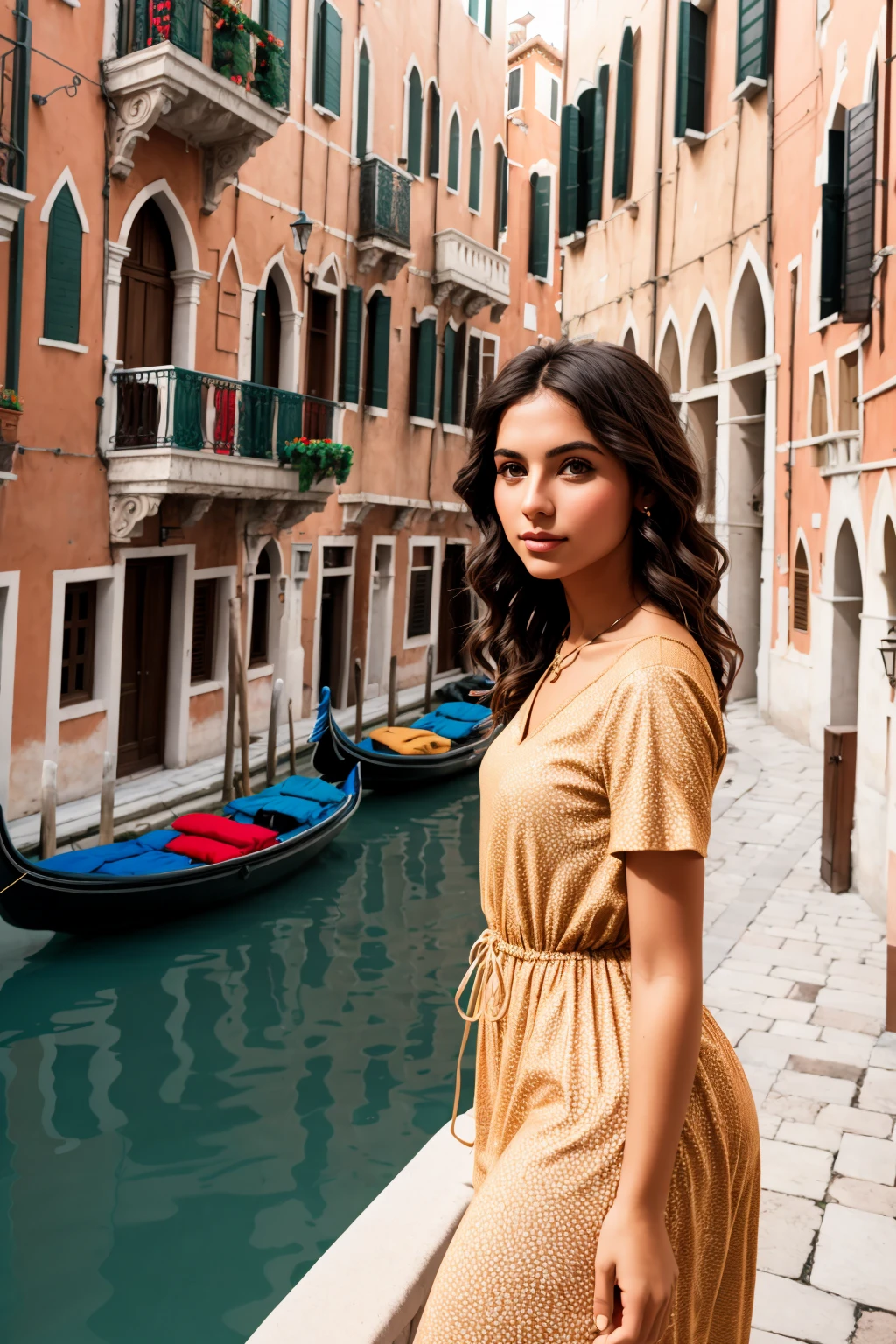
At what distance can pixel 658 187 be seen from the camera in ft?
56.9

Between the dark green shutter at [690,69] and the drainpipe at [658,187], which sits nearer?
the dark green shutter at [690,69]

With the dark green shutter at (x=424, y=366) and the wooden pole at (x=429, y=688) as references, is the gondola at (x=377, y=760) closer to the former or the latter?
the wooden pole at (x=429, y=688)

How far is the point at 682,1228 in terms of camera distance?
1227 mm

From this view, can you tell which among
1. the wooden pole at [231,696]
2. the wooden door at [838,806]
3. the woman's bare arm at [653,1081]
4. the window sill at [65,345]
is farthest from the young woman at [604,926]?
the wooden pole at [231,696]

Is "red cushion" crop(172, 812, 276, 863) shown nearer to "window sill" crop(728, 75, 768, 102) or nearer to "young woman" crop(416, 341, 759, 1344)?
"young woman" crop(416, 341, 759, 1344)

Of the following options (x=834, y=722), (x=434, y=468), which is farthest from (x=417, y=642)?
(x=834, y=722)

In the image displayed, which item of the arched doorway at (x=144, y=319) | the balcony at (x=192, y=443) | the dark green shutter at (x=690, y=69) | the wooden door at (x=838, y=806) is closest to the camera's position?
the wooden door at (x=838, y=806)

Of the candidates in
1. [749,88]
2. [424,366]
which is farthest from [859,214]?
[424,366]

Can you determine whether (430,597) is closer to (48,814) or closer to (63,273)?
(63,273)

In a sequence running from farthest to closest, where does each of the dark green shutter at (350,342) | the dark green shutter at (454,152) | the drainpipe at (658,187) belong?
the dark green shutter at (454,152) < the drainpipe at (658,187) < the dark green shutter at (350,342)

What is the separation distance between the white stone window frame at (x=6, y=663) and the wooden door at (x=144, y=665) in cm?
169

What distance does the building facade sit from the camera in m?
9.19

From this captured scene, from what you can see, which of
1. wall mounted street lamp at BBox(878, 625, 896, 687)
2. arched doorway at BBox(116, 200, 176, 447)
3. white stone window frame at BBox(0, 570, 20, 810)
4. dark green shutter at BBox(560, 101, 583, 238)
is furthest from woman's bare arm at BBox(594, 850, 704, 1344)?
dark green shutter at BBox(560, 101, 583, 238)

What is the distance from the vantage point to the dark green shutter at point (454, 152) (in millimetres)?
17219
